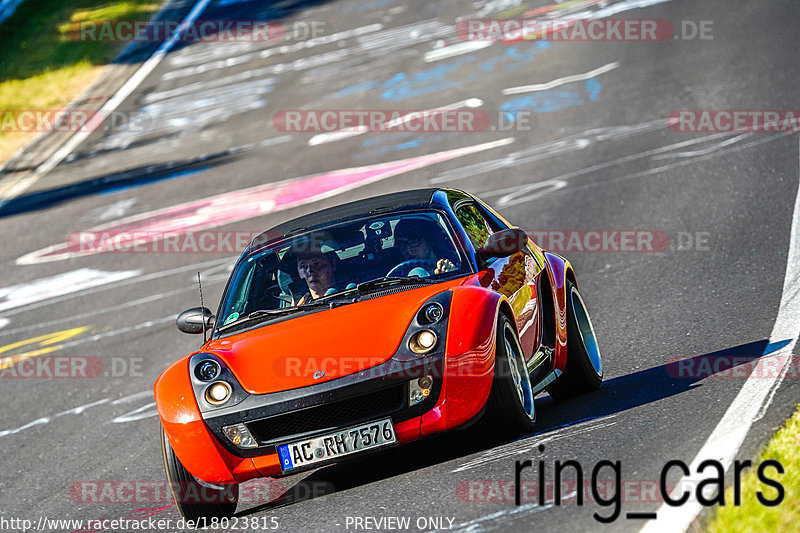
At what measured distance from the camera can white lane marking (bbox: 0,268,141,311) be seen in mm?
16047

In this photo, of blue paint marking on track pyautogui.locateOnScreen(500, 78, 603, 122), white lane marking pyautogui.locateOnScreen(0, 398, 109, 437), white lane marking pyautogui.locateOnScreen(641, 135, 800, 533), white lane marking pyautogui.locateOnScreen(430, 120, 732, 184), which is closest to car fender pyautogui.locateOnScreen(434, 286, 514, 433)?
white lane marking pyautogui.locateOnScreen(641, 135, 800, 533)

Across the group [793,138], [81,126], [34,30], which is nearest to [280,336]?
[793,138]

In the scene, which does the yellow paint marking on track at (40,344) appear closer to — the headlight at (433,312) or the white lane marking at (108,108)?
the white lane marking at (108,108)

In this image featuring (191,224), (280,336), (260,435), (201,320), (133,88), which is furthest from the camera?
(133,88)

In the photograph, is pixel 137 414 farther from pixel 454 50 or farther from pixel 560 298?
pixel 454 50

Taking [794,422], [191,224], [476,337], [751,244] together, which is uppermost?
[476,337]

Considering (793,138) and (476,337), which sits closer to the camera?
(476,337)

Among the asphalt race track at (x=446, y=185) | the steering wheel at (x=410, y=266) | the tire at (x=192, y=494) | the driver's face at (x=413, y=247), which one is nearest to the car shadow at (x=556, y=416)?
the asphalt race track at (x=446, y=185)

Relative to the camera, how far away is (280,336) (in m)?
6.28

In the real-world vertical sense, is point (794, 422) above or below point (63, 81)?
above

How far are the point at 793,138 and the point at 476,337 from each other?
37.6 ft

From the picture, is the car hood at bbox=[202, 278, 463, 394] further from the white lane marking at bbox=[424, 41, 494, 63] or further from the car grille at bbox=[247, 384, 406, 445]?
the white lane marking at bbox=[424, 41, 494, 63]

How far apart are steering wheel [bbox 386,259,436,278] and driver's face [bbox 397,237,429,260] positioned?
4 centimetres

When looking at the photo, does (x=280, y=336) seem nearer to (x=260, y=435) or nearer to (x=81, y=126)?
(x=260, y=435)
